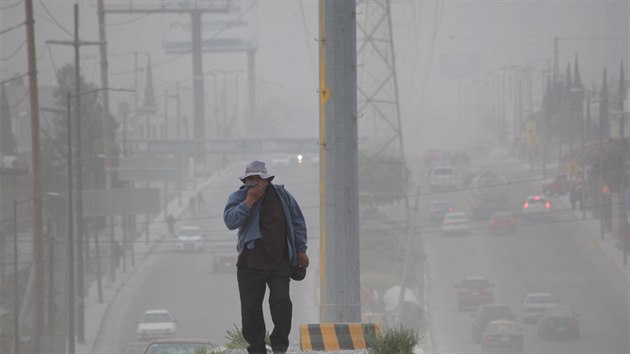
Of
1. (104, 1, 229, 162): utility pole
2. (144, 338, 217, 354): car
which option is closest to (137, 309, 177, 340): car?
(144, 338, 217, 354): car

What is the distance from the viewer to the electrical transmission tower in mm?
74875

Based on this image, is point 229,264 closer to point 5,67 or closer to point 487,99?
point 5,67

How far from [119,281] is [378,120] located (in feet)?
60.9

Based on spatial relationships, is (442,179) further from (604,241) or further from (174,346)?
(174,346)

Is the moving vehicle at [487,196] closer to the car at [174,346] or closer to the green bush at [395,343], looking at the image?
the car at [174,346]

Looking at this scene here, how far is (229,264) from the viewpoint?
226 feet

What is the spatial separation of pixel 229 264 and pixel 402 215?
1468cm

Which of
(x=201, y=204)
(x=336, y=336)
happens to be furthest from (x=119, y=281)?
(x=336, y=336)

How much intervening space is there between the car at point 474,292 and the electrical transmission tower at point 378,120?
9.39 metres

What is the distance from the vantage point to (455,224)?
77.9 m

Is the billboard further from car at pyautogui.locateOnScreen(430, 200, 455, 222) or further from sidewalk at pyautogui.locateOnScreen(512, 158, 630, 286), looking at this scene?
sidewalk at pyautogui.locateOnScreen(512, 158, 630, 286)

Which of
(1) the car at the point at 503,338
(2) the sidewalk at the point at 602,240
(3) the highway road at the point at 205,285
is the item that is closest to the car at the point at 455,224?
(2) the sidewalk at the point at 602,240

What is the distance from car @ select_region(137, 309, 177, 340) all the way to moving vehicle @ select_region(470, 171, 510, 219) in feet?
112

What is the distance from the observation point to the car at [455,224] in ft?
253
